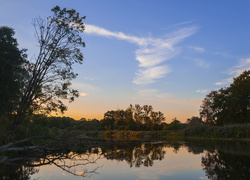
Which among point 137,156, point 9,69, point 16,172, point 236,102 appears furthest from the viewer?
point 236,102

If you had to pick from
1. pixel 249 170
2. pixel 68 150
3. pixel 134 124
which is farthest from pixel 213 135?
pixel 134 124

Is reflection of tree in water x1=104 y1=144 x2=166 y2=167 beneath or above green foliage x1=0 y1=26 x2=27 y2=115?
beneath

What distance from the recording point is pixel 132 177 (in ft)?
32.4

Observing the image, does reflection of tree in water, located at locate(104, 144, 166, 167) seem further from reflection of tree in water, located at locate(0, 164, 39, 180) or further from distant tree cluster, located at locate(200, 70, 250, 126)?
distant tree cluster, located at locate(200, 70, 250, 126)

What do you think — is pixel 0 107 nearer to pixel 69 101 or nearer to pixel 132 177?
pixel 69 101

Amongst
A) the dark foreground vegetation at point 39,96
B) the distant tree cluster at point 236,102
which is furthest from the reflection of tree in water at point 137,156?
the distant tree cluster at point 236,102

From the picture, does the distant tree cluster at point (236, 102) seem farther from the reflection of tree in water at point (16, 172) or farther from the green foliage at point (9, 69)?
the reflection of tree in water at point (16, 172)

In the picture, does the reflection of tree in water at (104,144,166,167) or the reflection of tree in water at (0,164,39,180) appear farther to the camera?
the reflection of tree in water at (104,144,166,167)

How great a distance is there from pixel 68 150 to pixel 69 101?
5541 millimetres

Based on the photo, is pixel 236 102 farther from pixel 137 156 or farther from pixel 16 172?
pixel 16 172

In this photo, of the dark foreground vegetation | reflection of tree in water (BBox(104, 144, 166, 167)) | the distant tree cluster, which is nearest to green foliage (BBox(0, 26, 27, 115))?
the dark foreground vegetation

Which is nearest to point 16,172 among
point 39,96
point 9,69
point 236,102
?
point 39,96

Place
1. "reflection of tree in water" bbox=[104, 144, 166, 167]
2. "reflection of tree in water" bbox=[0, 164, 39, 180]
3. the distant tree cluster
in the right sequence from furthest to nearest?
the distant tree cluster < "reflection of tree in water" bbox=[104, 144, 166, 167] < "reflection of tree in water" bbox=[0, 164, 39, 180]

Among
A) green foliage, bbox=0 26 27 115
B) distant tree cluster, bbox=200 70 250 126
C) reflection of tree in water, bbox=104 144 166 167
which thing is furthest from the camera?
distant tree cluster, bbox=200 70 250 126
